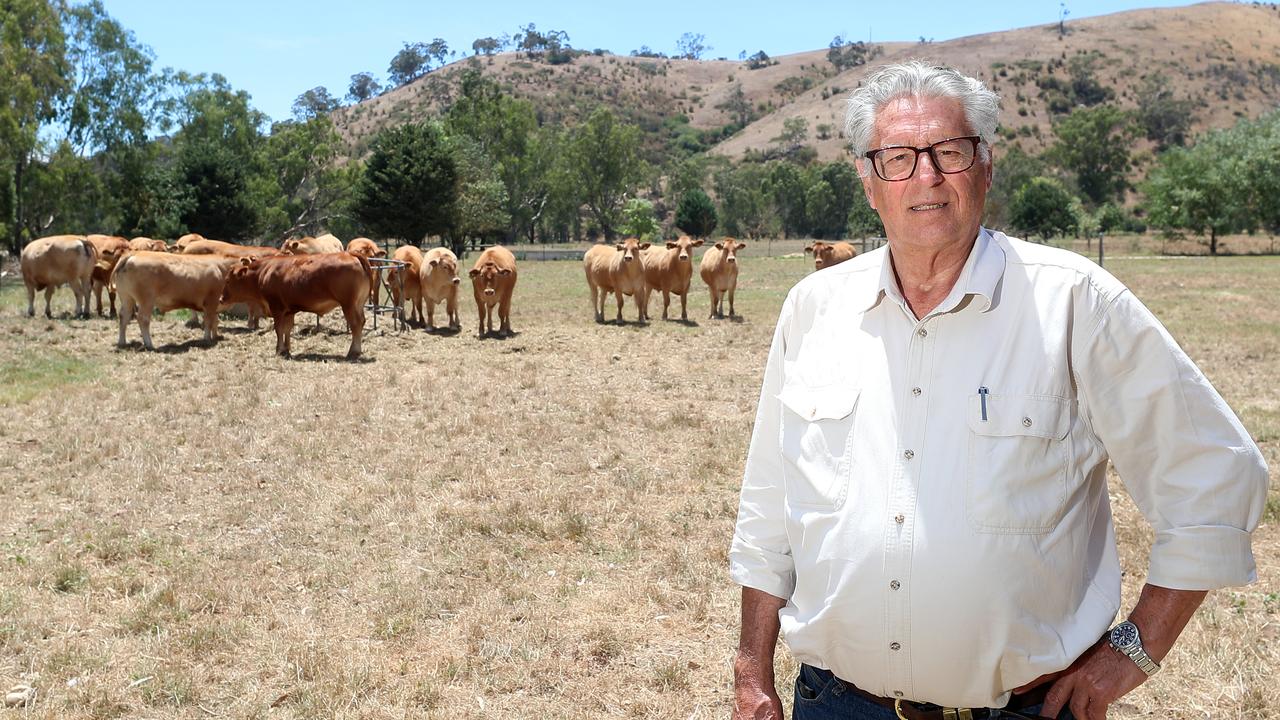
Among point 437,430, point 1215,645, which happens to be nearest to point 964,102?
point 1215,645

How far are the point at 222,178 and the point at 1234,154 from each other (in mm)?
51740

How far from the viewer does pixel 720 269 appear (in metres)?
19.4

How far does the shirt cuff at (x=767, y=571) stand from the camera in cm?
243

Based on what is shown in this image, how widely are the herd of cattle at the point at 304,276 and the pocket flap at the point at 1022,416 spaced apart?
13259 mm

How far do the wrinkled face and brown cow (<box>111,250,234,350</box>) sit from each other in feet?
48.1

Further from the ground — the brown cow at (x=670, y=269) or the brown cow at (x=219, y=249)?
the brown cow at (x=219, y=249)

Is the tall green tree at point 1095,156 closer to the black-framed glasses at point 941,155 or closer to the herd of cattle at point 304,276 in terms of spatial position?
the herd of cattle at point 304,276

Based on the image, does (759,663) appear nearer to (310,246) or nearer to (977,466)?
(977,466)

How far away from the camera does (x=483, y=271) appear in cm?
1630

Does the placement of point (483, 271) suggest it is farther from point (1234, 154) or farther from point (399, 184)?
point (1234, 154)

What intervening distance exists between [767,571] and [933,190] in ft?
3.35

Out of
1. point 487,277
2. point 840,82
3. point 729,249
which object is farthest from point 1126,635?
point 840,82

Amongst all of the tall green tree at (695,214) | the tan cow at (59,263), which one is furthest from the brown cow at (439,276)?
the tall green tree at (695,214)

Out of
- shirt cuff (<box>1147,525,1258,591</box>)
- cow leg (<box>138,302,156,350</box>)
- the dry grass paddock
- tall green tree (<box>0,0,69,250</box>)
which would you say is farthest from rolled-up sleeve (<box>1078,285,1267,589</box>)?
tall green tree (<box>0,0,69,250</box>)
